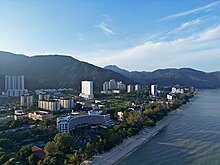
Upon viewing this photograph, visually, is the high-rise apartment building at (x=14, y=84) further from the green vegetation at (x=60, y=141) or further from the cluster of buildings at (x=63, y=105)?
the green vegetation at (x=60, y=141)

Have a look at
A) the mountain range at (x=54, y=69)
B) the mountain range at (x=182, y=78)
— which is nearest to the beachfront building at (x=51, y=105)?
the mountain range at (x=54, y=69)

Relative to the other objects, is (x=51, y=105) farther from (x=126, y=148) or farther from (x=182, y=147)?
(x=182, y=147)

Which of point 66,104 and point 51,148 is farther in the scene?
point 66,104

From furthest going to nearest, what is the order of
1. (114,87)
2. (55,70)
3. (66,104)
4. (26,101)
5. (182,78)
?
1. (182,78)
2. (55,70)
3. (114,87)
4. (26,101)
5. (66,104)

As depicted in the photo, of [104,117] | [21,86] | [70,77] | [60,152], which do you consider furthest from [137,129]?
[70,77]

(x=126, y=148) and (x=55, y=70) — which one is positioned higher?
(x=55, y=70)

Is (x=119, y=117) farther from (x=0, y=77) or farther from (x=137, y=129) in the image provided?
(x=0, y=77)

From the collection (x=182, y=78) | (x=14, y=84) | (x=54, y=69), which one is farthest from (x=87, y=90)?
(x=182, y=78)
